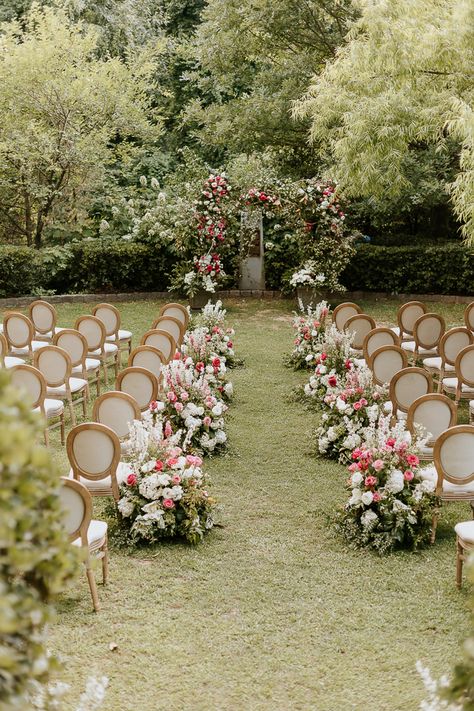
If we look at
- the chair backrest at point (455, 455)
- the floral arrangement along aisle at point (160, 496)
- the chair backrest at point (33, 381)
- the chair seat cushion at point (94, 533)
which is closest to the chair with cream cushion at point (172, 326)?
the chair backrest at point (33, 381)

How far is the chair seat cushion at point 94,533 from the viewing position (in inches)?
227

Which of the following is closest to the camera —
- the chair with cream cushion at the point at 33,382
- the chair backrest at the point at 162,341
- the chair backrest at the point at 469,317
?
the chair with cream cushion at the point at 33,382

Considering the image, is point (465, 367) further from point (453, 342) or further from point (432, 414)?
point (432, 414)

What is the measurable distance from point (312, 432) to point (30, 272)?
8513 millimetres

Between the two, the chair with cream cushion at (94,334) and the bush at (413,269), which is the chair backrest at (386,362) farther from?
the bush at (413,269)

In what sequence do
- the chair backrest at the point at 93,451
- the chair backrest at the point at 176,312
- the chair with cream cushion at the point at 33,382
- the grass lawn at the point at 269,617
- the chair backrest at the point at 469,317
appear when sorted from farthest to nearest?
the chair backrest at the point at 176,312 < the chair backrest at the point at 469,317 < the chair with cream cushion at the point at 33,382 < the chair backrest at the point at 93,451 < the grass lawn at the point at 269,617

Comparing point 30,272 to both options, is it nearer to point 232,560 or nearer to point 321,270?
point 321,270

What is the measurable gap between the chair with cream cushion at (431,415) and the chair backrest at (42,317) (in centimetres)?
559

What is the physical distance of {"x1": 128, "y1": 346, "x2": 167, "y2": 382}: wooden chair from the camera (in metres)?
9.24

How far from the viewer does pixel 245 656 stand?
5.19m

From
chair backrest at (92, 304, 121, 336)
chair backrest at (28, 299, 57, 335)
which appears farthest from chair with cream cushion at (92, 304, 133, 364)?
chair backrest at (28, 299, 57, 335)

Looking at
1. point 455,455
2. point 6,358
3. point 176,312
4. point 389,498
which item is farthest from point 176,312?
point 455,455

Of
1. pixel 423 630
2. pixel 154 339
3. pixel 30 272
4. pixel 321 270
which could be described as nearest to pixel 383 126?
pixel 154 339

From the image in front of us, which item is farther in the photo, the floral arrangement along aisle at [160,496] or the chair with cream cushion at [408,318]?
the chair with cream cushion at [408,318]
